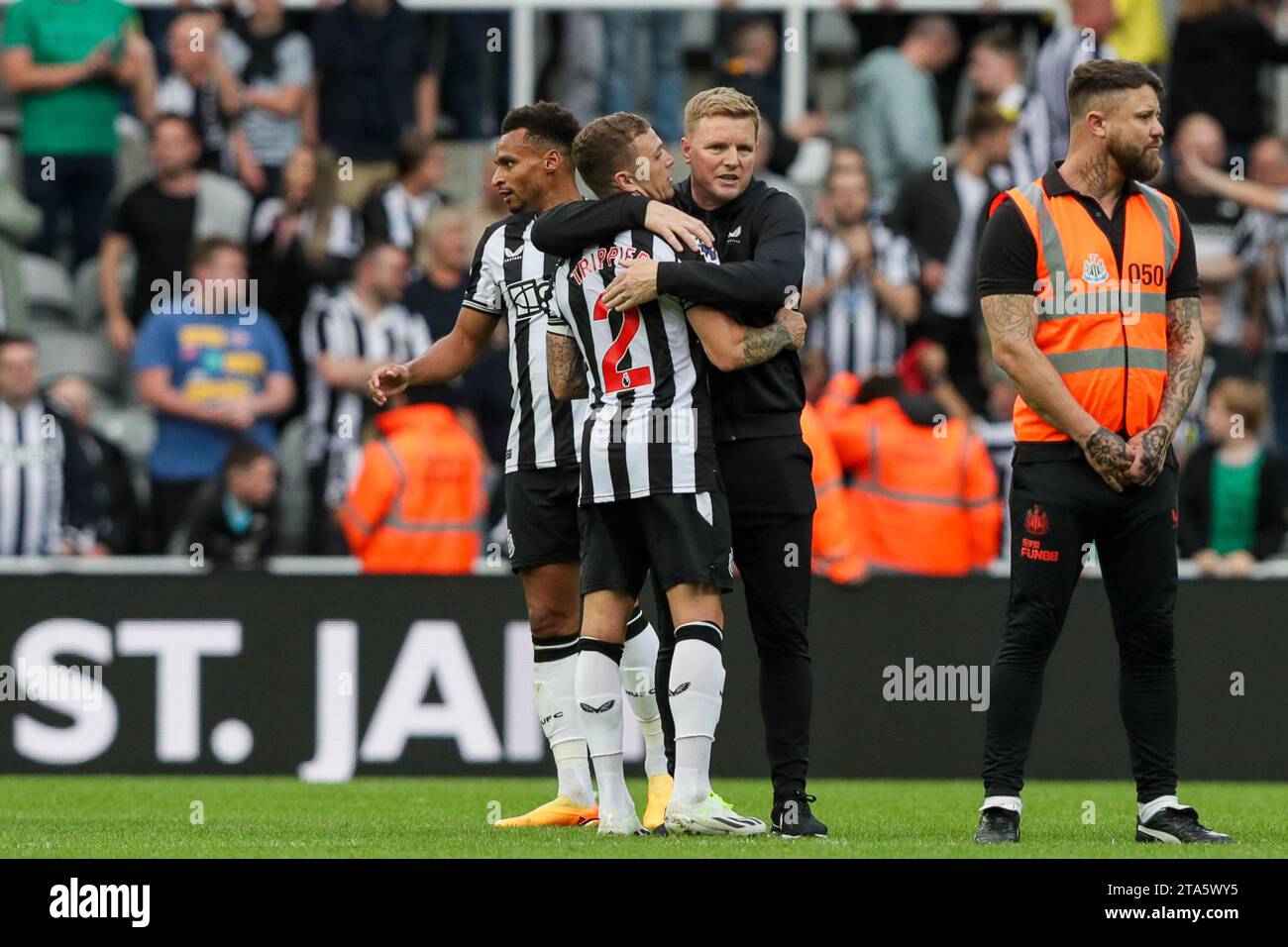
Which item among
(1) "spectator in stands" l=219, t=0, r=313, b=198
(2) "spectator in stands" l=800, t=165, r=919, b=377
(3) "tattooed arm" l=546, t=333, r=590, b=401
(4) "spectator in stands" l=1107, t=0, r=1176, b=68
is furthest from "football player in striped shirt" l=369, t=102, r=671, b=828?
(4) "spectator in stands" l=1107, t=0, r=1176, b=68

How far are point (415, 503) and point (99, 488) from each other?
1.80 metres

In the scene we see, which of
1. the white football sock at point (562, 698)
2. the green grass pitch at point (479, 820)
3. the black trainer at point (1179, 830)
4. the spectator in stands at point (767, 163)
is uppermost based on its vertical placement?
the spectator in stands at point (767, 163)

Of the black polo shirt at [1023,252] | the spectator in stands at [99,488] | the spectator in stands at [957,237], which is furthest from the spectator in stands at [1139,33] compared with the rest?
the black polo shirt at [1023,252]

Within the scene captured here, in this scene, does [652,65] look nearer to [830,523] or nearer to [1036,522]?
[830,523]

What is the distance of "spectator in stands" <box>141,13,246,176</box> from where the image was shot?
1319 cm

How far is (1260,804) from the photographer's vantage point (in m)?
8.56

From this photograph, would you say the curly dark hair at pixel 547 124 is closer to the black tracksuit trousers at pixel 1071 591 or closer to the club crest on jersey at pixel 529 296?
the club crest on jersey at pixel 529 296

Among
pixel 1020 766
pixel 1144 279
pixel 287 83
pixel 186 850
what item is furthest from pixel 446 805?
pixel 287 83

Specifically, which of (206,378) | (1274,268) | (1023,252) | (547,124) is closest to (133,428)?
(206,378)

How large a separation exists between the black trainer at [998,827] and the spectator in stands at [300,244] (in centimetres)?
671

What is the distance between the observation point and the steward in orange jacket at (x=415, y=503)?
34.9ft

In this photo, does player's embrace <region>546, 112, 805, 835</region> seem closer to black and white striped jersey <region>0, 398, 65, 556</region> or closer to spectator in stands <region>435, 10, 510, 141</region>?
black and white striped jersey <region>0, 398, 65, 556</region>

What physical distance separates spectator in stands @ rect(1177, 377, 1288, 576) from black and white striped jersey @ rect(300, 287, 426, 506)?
408 centimetres

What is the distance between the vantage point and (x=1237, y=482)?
10867 mm
